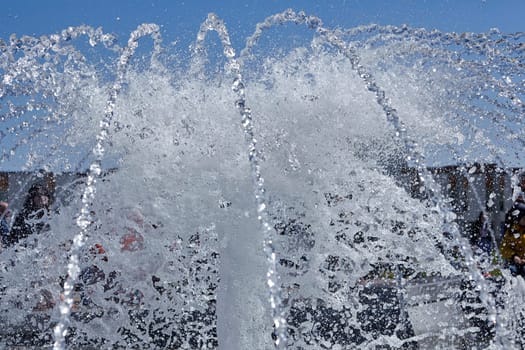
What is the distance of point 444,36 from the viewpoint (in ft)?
15.8

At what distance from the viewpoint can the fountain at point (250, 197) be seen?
3637 millimetres

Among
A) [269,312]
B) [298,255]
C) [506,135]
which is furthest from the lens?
[506,135]

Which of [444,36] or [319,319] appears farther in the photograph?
[444,36]

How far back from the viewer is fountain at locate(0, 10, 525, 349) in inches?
143

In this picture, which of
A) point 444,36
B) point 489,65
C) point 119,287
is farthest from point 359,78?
point 119,287

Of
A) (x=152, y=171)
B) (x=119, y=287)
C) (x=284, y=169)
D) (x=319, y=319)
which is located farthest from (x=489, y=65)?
(x=119, y=287)

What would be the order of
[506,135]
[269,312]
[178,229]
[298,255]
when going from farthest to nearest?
[506,135] < [178,229] < [298,255] < [269,312]

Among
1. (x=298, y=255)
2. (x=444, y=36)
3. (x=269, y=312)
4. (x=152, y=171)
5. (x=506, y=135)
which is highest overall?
(x=444, y=36)

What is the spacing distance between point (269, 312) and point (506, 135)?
3.38 metres

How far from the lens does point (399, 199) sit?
4199 millimetres

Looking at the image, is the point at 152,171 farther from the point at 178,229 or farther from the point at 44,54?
the point at 44,54

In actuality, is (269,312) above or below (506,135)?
below

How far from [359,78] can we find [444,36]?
33.9 inches

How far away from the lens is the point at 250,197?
3.54 m
